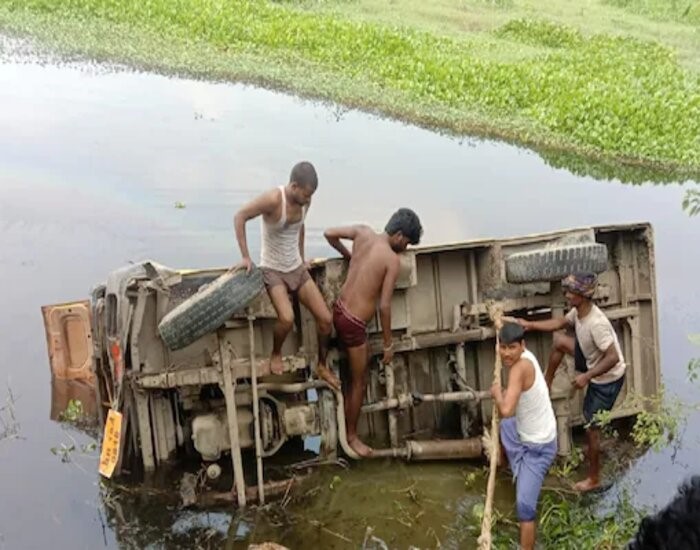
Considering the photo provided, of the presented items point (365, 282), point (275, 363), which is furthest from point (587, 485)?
point (275, 363)

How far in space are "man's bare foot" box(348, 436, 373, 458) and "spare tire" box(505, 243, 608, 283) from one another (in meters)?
2.10

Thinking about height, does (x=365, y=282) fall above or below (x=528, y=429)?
above

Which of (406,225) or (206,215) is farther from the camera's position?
(206,215)

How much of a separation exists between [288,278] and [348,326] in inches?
26.9

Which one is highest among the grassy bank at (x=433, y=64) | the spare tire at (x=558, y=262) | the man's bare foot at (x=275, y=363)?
the grassy bank at (x=433, y=64)

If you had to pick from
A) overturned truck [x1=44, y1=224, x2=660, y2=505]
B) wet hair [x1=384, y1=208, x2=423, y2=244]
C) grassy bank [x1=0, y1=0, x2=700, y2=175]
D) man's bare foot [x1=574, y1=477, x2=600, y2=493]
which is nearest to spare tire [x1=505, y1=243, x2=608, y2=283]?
overturned truck [x1=44, y1=224, x2=660, y2=505]

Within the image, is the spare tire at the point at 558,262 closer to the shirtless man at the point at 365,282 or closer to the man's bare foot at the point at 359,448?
the shirtless man at the point at 365,282

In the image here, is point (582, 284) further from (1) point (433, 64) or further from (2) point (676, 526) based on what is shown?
(1) point (433, 64)

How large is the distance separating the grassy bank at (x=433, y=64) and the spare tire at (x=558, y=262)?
32.0 ft

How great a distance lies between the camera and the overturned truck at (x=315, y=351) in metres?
7.35

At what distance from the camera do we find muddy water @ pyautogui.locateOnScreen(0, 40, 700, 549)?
7266mm

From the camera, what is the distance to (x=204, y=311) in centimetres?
682

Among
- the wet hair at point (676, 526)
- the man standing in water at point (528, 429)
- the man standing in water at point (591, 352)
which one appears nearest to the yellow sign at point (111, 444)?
the man standing in water at point (528, 429)

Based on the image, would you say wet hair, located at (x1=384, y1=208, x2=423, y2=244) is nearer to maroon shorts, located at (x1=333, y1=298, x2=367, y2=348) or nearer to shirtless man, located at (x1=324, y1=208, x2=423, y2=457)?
shirtless man, located at (x1=324, y1=208, x2=423, y2=457)
